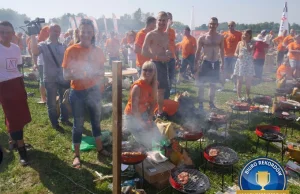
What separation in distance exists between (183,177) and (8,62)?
325 centimetres

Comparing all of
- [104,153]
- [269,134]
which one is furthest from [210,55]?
[104,153]

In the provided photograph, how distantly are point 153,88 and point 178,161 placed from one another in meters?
1.39

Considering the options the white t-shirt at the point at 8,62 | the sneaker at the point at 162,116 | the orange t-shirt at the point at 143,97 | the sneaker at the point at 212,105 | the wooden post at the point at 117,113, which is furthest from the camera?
the sneaker at the point at 212,105

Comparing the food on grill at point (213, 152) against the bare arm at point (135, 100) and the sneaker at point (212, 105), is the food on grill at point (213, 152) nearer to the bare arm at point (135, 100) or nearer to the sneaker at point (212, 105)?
the bare arm at point (135, 100)

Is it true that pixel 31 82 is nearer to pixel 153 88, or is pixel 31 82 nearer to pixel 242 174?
pixel 153 88

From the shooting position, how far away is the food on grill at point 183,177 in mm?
3187

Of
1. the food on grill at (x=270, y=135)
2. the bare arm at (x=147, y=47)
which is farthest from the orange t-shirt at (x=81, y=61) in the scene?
the food on grill at (x=270, y=135)

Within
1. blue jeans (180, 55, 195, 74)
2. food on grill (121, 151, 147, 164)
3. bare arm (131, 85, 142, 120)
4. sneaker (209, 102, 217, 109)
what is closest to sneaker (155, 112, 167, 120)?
sneaker (209, 102, 217, 109)

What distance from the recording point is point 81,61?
381 cm

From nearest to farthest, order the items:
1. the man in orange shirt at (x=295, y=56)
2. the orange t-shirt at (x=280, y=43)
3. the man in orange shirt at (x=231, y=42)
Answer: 1. the man in orange shirt at (x=231, y=42)
2. the man in orange shirt at (x=295, y=56)
3. the orange t-shirt at (x=280, y=43)

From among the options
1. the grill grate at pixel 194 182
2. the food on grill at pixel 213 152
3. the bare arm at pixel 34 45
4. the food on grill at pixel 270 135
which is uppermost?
the bare arm at pixel 34 45

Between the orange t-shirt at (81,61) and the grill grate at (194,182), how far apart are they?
76.8 inches

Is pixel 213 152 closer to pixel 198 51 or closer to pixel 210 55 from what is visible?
pixel 210 55

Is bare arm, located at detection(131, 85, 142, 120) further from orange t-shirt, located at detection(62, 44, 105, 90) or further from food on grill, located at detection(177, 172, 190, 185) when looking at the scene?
food on grill, located at detection(177, 172, 190, 185)
